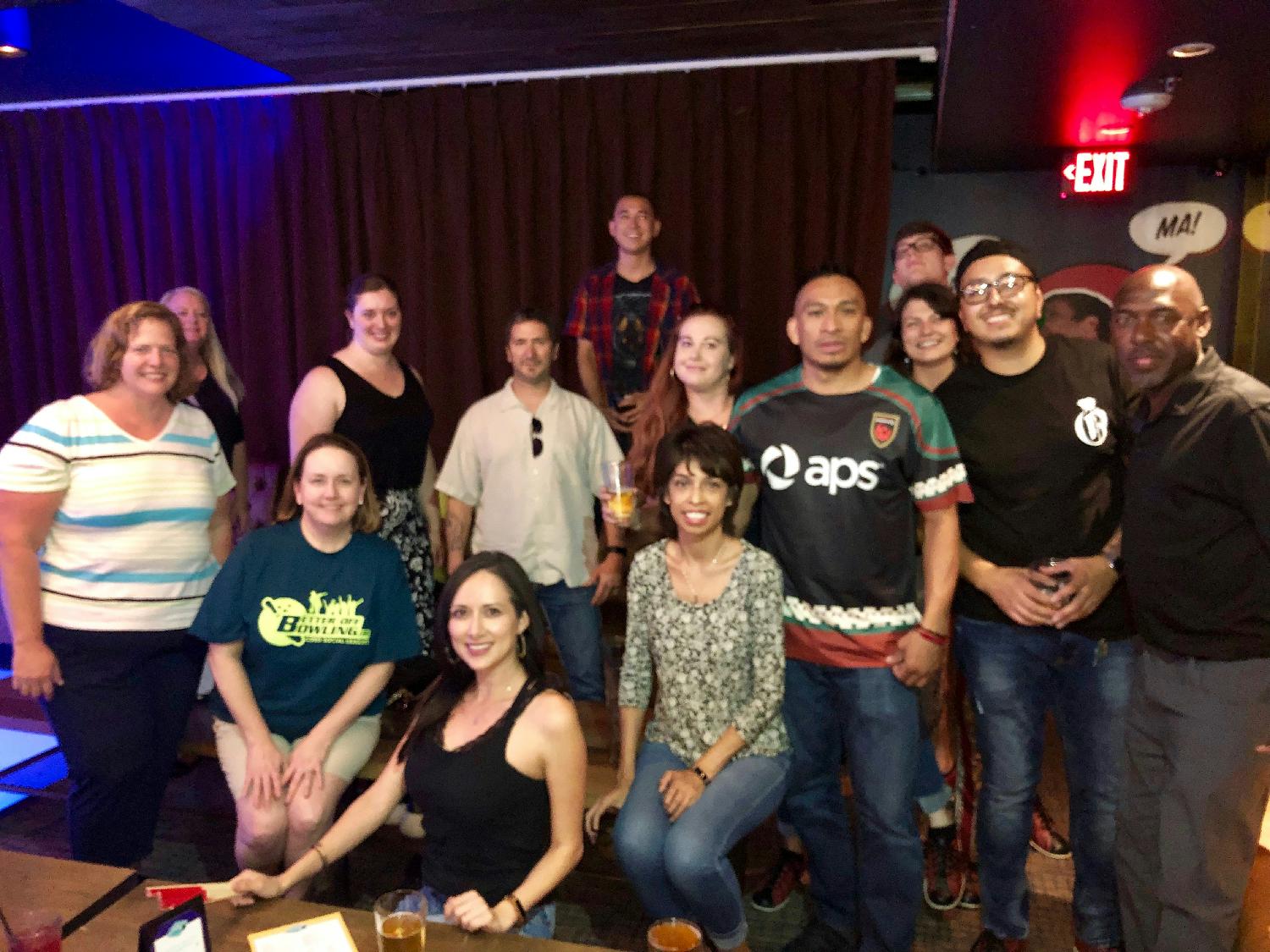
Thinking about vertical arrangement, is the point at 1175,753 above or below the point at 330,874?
above

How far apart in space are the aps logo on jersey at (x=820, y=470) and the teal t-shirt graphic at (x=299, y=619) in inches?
39.8

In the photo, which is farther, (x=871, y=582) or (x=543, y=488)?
(x=543, y=488)

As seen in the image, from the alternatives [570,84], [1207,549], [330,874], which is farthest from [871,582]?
[570,84]

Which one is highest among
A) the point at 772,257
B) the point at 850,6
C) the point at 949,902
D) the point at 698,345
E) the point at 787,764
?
the point at 850,6

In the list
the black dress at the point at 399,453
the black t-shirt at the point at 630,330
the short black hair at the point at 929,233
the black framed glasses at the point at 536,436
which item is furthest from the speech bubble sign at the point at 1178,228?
the black dress at the point at 399,453

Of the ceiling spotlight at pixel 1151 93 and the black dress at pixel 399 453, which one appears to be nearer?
the black dress at pixel 399 453

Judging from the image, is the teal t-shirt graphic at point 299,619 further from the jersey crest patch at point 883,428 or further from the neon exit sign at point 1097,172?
the neon exit sign at point 1097,172

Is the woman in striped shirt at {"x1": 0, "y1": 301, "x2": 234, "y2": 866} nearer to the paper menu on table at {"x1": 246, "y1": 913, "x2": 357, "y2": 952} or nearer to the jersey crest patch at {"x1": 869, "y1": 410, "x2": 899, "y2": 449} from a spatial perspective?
the paper menu on table at {"x1": 246, "y1": 913, "x2": 357, "y2": 952}

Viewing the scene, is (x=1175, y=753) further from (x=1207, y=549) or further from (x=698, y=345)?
(x=698, y=345)

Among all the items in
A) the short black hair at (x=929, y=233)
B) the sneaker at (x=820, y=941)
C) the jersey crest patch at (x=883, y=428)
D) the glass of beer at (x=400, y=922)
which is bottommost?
the sneaker at (x=820, y=941)

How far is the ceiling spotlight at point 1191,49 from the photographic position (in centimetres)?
270

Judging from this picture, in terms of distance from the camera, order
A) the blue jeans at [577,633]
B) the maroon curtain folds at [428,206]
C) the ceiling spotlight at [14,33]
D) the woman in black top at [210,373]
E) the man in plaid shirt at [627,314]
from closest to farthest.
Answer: the blue jeans at [577,633], the woman in black top at [210,373], the man in plaid shirt at [627,314], the ceiling spotlight at [14,33], the maroon curtain folds at [428,206]

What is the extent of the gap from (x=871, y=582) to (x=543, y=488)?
1.12 meters

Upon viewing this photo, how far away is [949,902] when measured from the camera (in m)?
2.59
